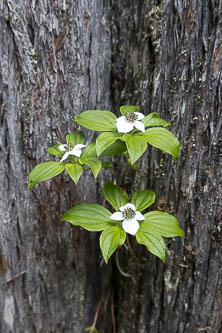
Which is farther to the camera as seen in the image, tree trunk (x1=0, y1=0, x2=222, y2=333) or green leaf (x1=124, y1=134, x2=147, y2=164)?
tree trunk (x1=0, y1=0, x2=222, y2=333)

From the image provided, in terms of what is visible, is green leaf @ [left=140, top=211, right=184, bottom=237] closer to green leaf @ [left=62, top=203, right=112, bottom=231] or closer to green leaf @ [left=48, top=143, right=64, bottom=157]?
green leaf @ [left=62, top=203, right=112, bottom=231]

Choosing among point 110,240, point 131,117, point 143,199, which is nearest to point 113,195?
point 143,199

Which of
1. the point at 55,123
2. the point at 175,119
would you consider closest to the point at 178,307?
the point at 175,119

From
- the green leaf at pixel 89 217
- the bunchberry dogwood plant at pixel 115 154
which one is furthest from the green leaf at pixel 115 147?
the green leaf at pixel 89 217

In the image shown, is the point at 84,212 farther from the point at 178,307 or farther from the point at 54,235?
the point at 178,307

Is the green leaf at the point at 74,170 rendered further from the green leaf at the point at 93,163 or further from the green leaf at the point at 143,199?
the green leaf at the point at 143,199

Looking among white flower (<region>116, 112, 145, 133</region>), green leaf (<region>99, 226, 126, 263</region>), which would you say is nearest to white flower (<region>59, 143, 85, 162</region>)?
white flower (<region>116, 112, 145, 133</region>)
